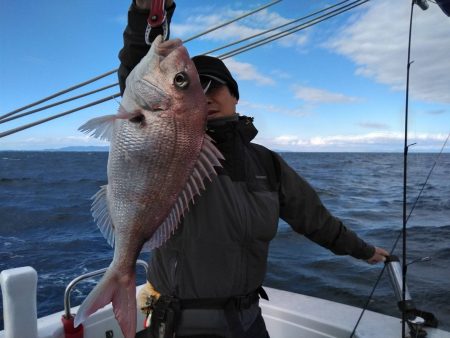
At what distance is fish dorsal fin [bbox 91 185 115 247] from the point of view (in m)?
1.78

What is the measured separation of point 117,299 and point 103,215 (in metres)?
0.38

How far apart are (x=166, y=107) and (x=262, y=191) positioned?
0.73m

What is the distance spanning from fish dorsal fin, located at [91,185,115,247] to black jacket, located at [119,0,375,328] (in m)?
0.28

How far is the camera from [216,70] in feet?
6.75

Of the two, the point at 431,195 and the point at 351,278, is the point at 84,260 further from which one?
the point at 431,195

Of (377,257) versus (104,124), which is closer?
(104,124)

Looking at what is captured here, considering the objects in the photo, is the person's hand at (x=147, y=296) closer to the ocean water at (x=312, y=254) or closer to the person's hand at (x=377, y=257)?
the person's hand at (x=377, y=257)

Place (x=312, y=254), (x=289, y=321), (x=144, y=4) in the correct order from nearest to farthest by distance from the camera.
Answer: (x=144, y=4), (x=289, y=321), (x=312, y=254)

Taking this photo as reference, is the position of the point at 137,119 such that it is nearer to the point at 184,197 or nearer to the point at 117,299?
the point at 184,197

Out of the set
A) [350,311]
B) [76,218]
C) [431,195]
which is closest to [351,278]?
[350,311]

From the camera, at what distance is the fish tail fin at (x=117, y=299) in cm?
160

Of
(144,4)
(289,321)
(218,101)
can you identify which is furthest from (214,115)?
(289,321)

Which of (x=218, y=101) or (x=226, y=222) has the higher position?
(x=218, y=101)

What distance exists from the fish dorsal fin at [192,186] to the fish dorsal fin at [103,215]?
191mm
